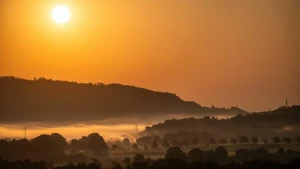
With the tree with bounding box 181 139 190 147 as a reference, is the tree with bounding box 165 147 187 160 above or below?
below

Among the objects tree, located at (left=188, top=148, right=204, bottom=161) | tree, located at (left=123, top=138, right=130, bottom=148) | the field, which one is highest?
tree, located at (left=123, top=138, right=130, bottom=148)

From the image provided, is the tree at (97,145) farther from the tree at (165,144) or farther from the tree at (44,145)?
the tree at (165,144)

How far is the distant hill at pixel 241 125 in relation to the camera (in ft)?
501

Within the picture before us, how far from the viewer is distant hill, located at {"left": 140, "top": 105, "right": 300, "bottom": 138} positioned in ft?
501

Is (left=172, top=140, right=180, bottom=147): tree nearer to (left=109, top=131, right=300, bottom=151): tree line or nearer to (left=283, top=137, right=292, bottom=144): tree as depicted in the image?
(left=109, top=131, right=300, bottom=151): tree line

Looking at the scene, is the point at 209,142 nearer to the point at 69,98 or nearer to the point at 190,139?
the point at 190,139

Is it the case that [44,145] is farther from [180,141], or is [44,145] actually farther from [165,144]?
[180,141]

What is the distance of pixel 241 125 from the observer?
164 metres

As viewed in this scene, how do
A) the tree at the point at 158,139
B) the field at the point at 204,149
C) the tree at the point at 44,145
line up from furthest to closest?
the tree at the point at 158,139
the field at the point at 204,149
the tree at the point at 44,145

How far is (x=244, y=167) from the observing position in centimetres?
8269

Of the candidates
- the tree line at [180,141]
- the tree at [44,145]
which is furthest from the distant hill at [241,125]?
the tree at [44,145]

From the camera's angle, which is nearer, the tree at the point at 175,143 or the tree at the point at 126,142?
the tree at the point at 175,143

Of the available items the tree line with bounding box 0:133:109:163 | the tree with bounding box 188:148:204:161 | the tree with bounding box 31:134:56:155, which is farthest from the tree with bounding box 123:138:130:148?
the tree with bounding box 188:148:204:161

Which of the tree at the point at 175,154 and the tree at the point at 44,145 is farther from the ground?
the tree at the point at 44,145
